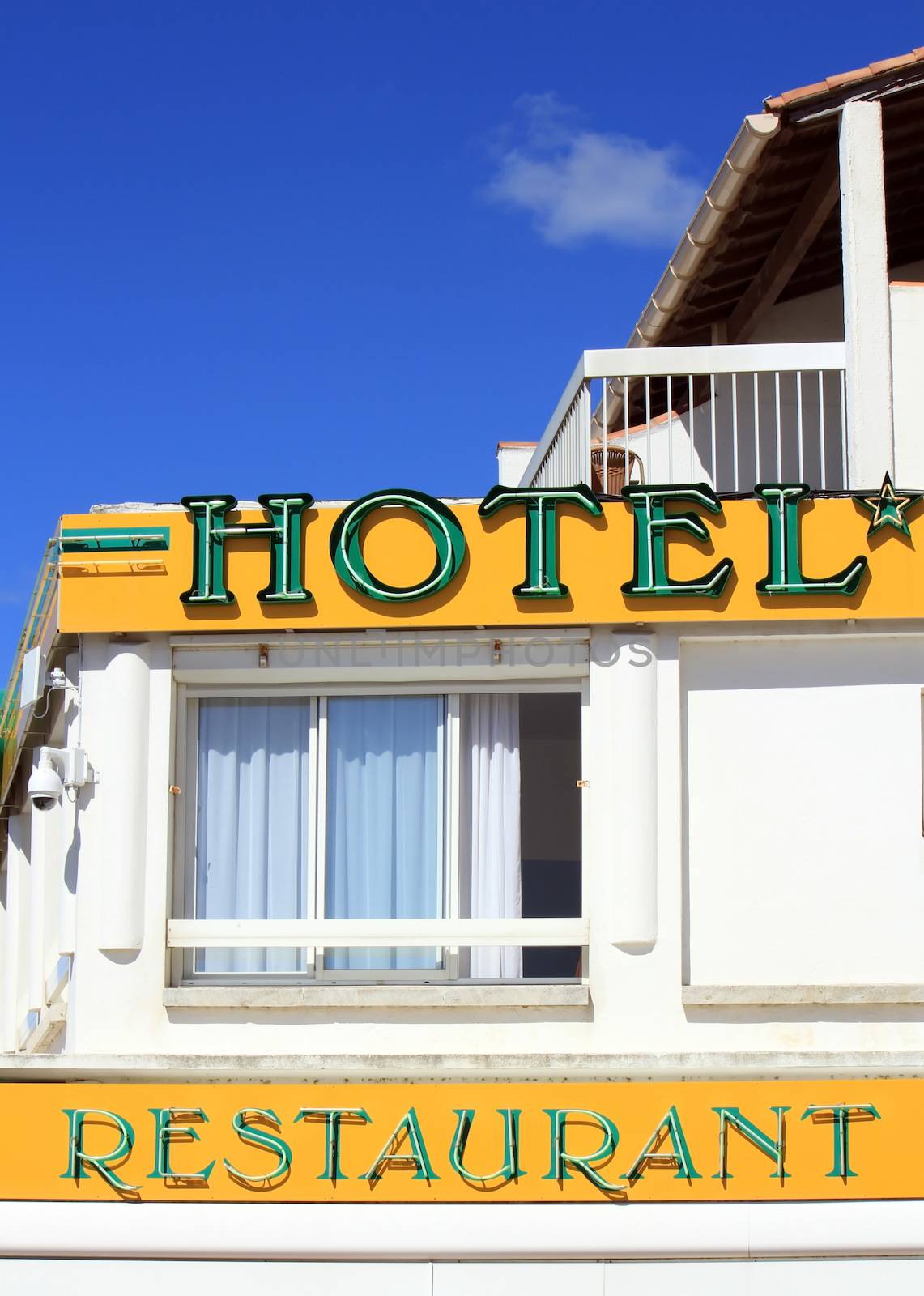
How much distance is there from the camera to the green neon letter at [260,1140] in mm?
9883

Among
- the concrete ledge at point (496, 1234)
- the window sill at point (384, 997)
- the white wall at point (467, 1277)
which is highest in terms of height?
the window sill at point (384, 997)

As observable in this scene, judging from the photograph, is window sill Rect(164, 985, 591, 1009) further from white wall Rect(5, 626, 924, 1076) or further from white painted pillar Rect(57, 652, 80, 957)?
white painted pillar Rect(57, 652, 80, 957)

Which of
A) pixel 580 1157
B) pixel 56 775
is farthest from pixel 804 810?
pixel 56 775

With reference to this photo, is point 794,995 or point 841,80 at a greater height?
point 841,80

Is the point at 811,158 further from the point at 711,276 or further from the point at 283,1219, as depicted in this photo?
the point at 283,1219

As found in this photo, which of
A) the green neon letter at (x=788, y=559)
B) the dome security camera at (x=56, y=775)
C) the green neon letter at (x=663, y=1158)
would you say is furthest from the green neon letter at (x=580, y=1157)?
the dome security camera at (x=56, y=775)

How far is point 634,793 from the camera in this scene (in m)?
10.6

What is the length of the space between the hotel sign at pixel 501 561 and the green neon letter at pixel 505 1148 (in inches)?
125

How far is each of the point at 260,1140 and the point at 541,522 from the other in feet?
14.4

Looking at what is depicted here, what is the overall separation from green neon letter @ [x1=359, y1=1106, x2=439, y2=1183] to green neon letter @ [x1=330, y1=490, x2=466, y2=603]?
134 inches

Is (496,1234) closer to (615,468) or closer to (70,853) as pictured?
(70,853)

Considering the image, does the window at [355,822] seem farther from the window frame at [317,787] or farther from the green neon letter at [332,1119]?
the green neon letter at [332,1119]

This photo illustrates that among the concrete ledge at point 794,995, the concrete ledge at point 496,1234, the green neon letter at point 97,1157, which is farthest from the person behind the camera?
the concrete ledge at point 794,995

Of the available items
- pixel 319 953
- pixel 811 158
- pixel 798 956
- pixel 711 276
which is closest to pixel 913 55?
pixel 811 158
